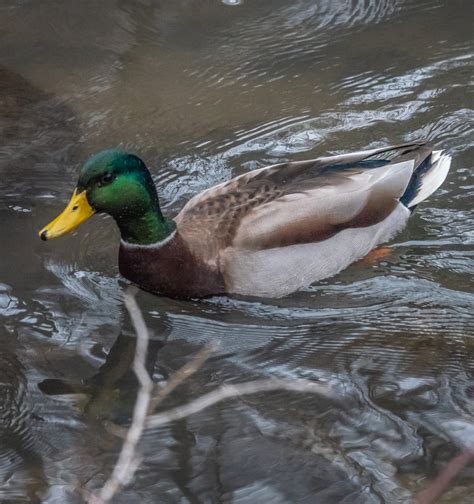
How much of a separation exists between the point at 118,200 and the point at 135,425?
135cm

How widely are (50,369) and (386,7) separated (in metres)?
5.02

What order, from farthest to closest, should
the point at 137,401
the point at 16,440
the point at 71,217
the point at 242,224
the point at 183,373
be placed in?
the point at 242,224 < the point at 71,217 < the point at 183,373 < the point at 137,401 < the point at 16,440

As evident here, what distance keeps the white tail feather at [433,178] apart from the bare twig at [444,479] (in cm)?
229

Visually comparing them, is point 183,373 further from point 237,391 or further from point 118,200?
point 118,200

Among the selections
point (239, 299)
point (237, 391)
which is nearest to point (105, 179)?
point (239, 299)

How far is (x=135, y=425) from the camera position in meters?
4.39

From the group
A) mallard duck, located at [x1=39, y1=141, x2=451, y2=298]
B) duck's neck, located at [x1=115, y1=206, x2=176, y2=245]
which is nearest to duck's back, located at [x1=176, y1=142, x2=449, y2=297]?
mallard duck, located at [x1=39, y1=141, x2=451, y2=298]

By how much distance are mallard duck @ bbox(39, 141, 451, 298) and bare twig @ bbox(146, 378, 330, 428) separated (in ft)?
2.69

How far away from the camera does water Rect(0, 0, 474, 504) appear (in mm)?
4180

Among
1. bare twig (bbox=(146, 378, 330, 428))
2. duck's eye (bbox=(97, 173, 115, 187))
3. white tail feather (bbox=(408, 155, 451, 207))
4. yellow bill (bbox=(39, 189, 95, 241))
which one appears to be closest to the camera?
bare twig (bbox=(146, 378, 330, 428))

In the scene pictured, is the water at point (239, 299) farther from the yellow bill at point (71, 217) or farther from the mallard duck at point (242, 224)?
the yellow bill at point (71, 217)

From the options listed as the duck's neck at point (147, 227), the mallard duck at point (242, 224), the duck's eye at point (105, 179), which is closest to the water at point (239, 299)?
the mallard duck at point (242, 224)

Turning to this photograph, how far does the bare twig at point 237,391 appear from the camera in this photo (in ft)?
14.7

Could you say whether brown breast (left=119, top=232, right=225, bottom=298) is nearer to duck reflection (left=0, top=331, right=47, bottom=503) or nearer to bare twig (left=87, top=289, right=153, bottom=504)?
bare twig (left=87, top=289, right=153, bottom=504)
